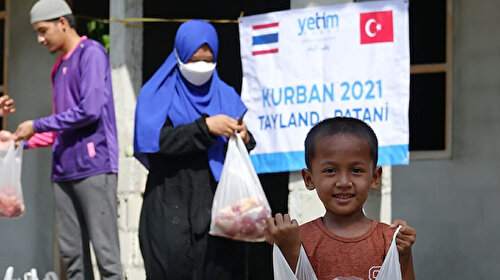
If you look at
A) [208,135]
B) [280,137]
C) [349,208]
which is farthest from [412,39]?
[349,208]

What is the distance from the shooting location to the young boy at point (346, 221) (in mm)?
2617

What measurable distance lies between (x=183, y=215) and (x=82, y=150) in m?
0.85

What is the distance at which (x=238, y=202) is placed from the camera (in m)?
4.21

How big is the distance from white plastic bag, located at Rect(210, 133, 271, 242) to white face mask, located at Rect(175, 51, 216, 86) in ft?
1.12

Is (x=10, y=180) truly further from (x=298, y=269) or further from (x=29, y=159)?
(x=298, y=269)

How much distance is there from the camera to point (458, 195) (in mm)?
5816

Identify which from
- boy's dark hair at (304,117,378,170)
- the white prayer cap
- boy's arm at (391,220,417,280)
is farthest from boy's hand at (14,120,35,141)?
boy's arm at (391,220,417,280)

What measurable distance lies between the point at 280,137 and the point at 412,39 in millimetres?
A: 1466

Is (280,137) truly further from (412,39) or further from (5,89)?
(5,89)

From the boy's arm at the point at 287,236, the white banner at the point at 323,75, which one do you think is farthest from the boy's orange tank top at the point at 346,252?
the white banner at the point at 323,75

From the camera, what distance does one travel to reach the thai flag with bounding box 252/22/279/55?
17.3 feet

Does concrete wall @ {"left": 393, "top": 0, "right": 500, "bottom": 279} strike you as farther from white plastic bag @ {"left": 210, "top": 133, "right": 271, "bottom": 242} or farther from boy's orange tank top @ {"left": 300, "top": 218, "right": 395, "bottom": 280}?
boy's orange tank top @ {"left": 300, "top": 218, "right": 395, "bottom": 280}

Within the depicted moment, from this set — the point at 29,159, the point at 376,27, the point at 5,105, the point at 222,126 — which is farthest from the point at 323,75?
the point at 29,159

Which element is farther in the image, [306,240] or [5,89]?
[5,89]
